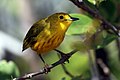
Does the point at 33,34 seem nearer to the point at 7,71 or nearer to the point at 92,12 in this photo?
the point at 7,71

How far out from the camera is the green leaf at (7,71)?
6.88 feet

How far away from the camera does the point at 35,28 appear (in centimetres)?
204

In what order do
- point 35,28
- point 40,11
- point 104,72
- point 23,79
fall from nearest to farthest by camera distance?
1. point 23,79
2. point 35,28
3. point 104,72
4. point 40,11

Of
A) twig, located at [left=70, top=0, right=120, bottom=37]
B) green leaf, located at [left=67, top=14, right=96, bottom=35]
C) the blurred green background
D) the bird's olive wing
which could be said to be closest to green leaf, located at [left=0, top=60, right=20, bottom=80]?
the blurred green background

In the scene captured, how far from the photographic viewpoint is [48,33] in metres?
2.05

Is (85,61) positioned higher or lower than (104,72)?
higher

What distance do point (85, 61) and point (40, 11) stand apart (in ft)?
4.17

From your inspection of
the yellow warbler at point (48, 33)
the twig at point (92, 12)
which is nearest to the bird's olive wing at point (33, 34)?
the yellow warbler at point (48, 33)

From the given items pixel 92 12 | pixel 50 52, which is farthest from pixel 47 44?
pixel 50 52

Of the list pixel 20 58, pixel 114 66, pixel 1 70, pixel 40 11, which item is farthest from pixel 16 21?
pixel 1 70

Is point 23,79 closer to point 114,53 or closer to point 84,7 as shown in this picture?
point 84,7

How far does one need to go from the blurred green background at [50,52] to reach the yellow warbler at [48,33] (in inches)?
2.3

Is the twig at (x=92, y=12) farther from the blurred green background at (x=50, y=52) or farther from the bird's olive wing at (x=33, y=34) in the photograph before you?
the bird's olive wing at (x=33, y=34)

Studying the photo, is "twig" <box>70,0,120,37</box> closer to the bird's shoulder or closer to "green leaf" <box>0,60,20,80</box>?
the bird's shoulder
